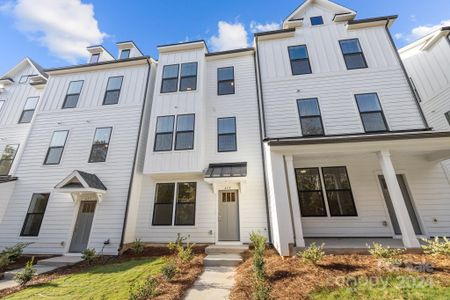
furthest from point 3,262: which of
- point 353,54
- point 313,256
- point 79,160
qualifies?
point 353,54

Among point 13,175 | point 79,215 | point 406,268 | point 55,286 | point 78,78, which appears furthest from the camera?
point 78,78

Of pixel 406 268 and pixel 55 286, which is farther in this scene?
pixel 55 286

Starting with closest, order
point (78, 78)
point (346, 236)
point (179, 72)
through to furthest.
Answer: point (346, 236)
point (179, 72)
point (78, 78)

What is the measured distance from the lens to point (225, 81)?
11.1m

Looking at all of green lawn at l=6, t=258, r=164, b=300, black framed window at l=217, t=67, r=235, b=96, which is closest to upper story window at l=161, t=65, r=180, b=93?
black framed window at l=217, t=67, r=235, b=96

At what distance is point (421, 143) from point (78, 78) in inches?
674

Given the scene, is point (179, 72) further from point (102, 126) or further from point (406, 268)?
point (406, 268)

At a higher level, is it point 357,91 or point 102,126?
point 357,91

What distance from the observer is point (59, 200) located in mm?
9234

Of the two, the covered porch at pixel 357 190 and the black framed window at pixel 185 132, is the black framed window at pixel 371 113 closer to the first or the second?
the covered porch at pixel 357 190

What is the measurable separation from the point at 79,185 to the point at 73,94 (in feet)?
20.8

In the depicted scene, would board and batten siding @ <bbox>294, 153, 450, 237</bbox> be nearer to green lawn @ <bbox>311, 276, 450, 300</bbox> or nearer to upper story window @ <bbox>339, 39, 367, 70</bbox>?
green lawn @ <bbox>311, 276, 450, 300</bbox>

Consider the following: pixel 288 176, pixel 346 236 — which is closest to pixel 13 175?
pixel 288 176

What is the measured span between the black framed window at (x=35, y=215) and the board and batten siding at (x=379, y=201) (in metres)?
11.9
